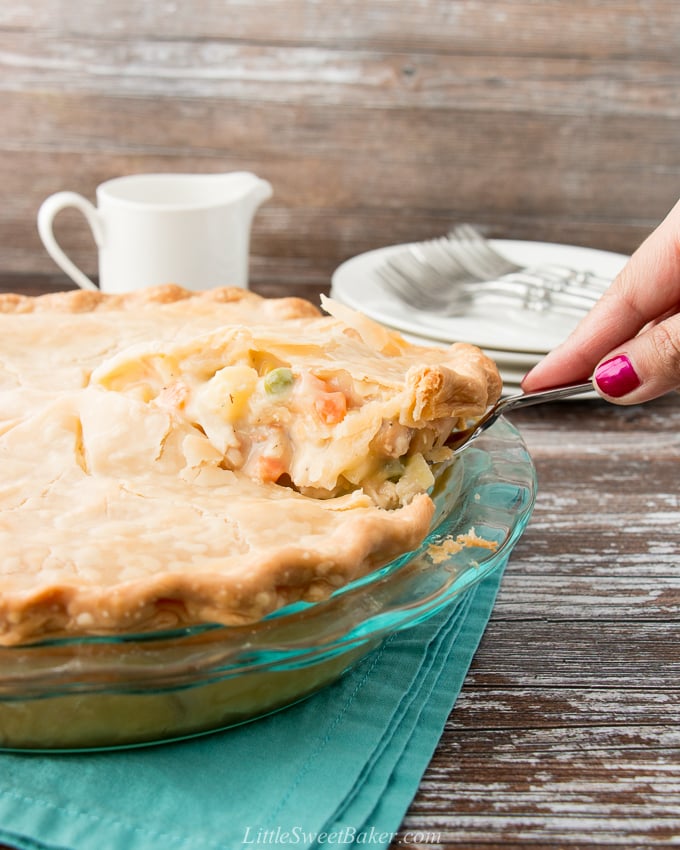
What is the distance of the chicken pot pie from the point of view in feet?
3.04

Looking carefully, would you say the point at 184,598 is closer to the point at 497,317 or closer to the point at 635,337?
the point at 635,337

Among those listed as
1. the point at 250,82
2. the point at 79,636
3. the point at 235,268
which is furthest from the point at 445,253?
the point at 79,636

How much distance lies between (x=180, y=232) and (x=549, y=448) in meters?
1.05

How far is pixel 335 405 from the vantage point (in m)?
1.23

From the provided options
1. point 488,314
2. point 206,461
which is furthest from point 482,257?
point 206,461

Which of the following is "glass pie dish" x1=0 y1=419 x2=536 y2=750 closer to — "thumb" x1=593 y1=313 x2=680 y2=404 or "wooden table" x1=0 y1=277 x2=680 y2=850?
"wooden table" x1=0 y1=277 x2=680 y2=850

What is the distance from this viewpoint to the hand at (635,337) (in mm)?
1290

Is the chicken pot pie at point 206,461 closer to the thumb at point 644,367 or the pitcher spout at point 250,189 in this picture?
the thumb at point 644,367

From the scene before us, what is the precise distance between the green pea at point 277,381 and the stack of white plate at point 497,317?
83cm

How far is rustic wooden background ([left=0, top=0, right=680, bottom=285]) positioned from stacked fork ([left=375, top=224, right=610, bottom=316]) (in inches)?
18.2

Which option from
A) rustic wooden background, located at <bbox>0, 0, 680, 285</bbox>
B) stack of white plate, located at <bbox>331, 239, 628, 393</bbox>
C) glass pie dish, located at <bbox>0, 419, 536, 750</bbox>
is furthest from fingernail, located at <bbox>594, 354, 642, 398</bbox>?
rustic wooden background, located at <bbox>0, 0, 680, 285</bbox>

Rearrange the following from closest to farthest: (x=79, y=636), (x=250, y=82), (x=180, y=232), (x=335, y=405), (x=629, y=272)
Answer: (x=79, y=636) → (x=335, y=405) → (x=629, y=272) → (x=180, y=232) → (x=250, y=82)

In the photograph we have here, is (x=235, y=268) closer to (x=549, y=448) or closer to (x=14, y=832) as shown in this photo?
(x=549, y=448)

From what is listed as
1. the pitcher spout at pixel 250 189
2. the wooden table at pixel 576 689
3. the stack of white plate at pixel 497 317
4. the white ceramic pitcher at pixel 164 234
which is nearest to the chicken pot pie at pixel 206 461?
the wooden table at pixel 576 689
